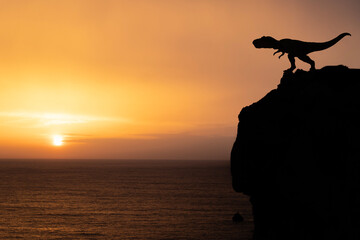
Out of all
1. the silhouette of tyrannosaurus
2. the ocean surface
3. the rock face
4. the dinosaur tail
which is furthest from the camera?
the ocean surface

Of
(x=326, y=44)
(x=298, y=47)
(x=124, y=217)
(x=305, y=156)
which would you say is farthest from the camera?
(x=124, y=217)

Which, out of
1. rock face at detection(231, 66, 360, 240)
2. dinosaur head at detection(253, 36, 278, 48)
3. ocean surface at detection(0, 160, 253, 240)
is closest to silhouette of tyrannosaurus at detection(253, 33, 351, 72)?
dinosaur head at detection(253, 36, 278, 48)

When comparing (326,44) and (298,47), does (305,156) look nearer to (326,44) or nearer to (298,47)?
(298,47)

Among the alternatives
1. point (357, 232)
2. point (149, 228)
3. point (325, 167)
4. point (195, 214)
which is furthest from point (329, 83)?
point (195, 214)

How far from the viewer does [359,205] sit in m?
19.8

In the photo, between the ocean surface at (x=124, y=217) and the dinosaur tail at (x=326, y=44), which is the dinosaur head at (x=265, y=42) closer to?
the dinosaur tail at (x=326, y=44)

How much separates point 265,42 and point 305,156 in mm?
7782

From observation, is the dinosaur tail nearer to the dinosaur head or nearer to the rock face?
the rock face

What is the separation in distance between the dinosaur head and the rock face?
7.47 ft

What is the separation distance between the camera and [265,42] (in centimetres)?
2488

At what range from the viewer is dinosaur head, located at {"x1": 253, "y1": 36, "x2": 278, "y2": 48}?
80.4 feet

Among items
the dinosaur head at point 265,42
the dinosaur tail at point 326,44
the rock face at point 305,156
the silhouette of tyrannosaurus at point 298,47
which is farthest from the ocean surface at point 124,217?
the dinosaur tail at point 326,44

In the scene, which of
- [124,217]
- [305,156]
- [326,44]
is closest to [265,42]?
[326,44]

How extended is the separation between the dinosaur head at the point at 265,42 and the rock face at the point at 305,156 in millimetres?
2276
